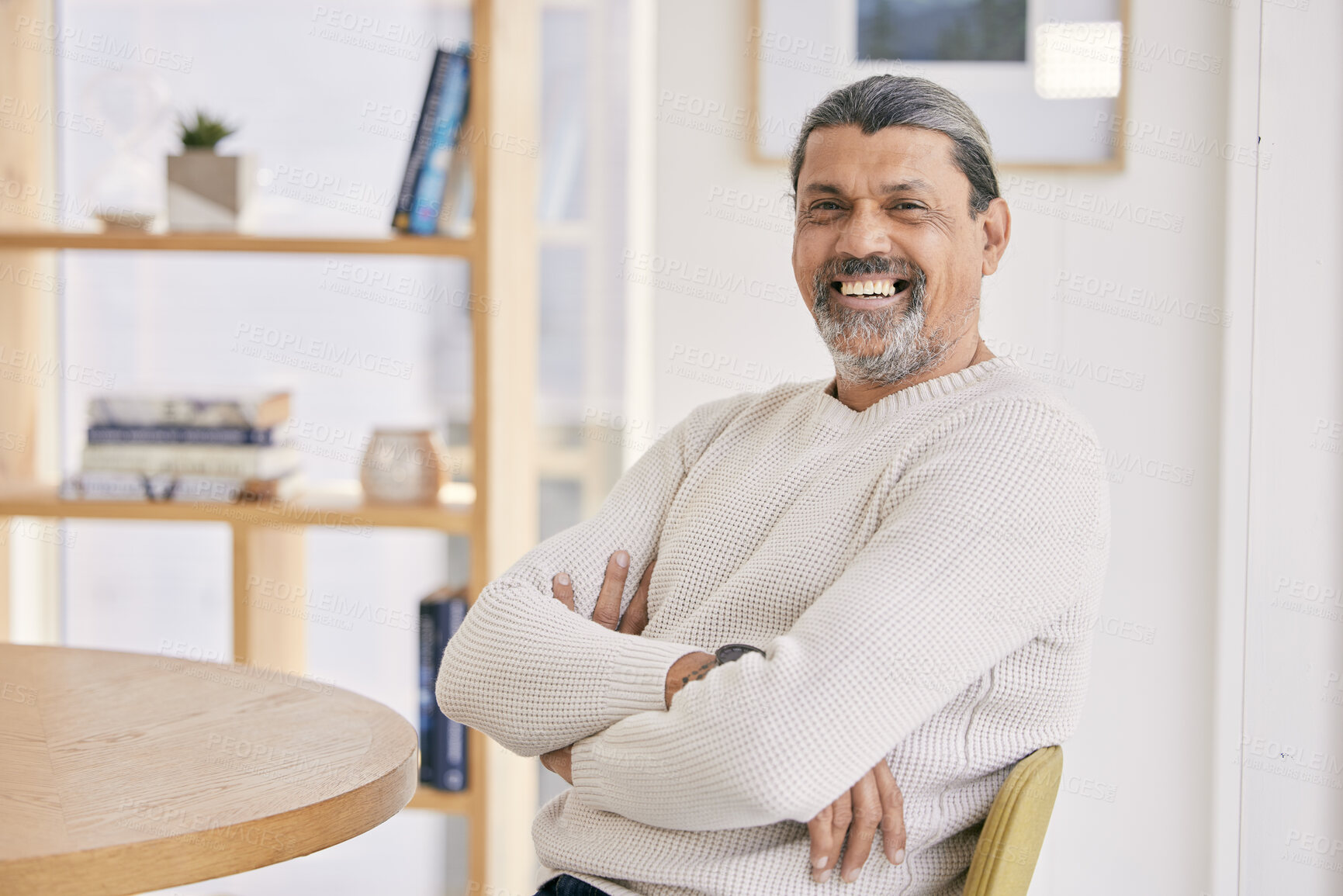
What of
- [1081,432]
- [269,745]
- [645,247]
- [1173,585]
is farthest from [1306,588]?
[269,745]

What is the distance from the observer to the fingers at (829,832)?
110cm

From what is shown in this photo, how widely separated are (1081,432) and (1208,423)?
76cm

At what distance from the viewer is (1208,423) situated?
184 cm

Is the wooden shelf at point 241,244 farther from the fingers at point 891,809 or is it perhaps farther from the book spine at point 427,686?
the fingers at point 891,809

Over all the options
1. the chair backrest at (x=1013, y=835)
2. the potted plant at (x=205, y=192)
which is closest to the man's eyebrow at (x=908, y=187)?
the chair backrest at (x=1013, y=835)

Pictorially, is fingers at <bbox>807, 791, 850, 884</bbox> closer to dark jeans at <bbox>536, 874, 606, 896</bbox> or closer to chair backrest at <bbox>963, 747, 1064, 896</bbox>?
chair backrest at <bbox>963, 747, 1064, 896</bbox>

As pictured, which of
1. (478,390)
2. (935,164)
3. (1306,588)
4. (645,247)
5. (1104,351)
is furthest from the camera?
(645,247)

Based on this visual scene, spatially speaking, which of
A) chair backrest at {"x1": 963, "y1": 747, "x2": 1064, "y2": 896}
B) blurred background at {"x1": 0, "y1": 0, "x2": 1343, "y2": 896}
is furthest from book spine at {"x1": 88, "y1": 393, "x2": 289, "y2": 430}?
chair backrest at {"x1": 963, "y1": 747, "x2": 1064, "y2": 896}

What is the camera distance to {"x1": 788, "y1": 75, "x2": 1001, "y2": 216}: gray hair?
133 centimetres

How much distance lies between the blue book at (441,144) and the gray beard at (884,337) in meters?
0.95

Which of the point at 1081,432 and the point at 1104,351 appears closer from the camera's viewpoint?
the point at 1081,432

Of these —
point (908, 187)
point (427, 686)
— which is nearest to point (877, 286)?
point (908, 187)

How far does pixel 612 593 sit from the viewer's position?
144 centimetres

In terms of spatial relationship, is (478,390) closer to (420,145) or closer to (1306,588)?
(420,145)
